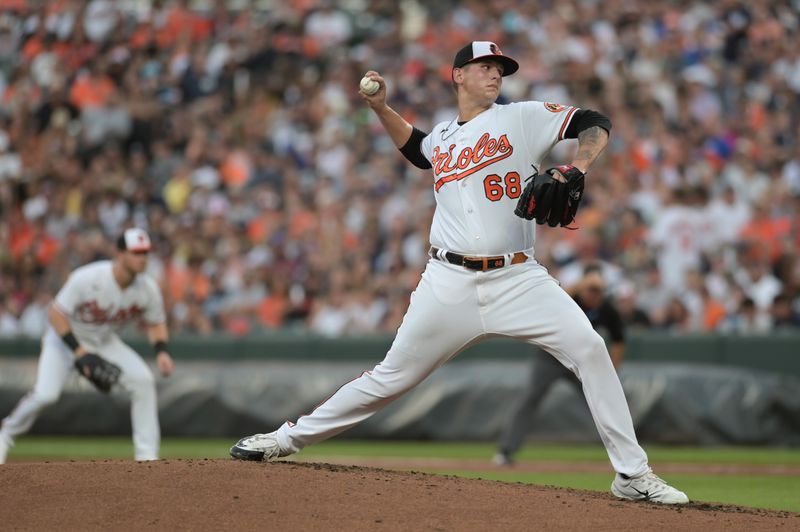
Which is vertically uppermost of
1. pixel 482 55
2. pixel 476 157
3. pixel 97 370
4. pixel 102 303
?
pixel 482 55

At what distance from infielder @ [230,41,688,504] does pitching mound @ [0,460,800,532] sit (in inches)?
12.1

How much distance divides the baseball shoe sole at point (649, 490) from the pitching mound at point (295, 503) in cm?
9

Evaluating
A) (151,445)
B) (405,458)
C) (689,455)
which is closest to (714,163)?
(689,455)

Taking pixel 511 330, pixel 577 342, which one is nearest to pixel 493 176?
pixel 511 330

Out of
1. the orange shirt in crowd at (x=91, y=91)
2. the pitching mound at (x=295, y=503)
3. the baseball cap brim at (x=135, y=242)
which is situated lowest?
the pitching mound at (x=295, y=503)

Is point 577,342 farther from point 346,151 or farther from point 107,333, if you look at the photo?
point 346,151

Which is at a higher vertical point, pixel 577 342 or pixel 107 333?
pixel 107 333

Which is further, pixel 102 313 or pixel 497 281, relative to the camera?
pixel 102 313

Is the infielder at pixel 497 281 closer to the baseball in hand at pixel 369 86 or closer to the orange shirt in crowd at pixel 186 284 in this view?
the baseball in hand at pixel 369 86

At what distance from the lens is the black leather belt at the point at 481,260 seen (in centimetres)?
604

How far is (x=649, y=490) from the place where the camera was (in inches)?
236

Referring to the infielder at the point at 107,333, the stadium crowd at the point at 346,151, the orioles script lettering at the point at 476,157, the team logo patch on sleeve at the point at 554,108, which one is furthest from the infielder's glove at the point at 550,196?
the stadium crowd at the point at 346,151

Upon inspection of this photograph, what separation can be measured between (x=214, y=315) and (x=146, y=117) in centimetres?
438

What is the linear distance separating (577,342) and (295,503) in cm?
157
